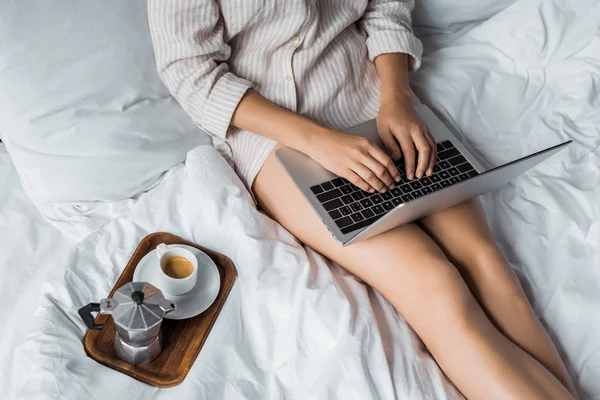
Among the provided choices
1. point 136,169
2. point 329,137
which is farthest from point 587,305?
point 136,169

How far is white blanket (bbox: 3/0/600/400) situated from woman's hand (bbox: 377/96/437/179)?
0.69 feet

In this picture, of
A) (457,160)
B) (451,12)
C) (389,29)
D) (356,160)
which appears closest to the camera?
(356,160)

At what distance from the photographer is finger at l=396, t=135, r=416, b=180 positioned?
3.53ft

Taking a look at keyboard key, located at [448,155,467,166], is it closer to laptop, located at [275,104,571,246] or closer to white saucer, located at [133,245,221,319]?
laptop, located at [275,104,571,246]

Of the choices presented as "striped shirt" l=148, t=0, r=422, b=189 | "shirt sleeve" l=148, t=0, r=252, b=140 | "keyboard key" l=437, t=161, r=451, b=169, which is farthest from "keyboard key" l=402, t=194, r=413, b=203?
A: "shirt sleeve" l=148, t=0, r=252, b=140

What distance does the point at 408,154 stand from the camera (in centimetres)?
108

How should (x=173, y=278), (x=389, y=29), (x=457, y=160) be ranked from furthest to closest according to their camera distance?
1. (x=389, y=29)
2. (x=457, y=160)
3. (x=173, y=278)

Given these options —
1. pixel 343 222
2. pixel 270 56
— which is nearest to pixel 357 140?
pixel 343 222

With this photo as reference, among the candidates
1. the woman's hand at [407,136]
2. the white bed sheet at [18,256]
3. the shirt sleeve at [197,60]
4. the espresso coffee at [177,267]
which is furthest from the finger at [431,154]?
the white bed sheet at [18,256]

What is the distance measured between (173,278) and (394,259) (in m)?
0.36

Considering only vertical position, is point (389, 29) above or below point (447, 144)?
above

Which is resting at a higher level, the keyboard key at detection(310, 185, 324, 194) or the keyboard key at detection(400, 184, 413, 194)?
the keyboard key at detection(310, 185, 324, 194)

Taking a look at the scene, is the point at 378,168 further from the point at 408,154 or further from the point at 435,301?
the point at 435,301

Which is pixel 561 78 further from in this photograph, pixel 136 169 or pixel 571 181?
pixel 136 169
